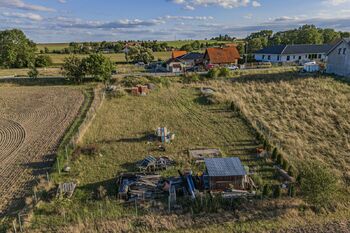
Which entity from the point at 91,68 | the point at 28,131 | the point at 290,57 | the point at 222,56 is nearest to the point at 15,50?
the point at 91,68

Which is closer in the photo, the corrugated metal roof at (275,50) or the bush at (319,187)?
the bush at (319,187)

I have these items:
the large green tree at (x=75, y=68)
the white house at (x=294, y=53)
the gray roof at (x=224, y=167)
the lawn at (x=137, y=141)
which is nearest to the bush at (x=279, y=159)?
the lawn at (x=137, y=141)

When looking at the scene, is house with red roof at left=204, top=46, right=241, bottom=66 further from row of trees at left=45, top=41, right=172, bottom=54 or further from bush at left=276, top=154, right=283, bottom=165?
row of trees at left=45, top=41, right=172, bottom=54

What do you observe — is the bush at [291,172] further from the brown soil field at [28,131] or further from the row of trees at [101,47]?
the row of trees at [101,47]

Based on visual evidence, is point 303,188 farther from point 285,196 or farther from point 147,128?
point 147,128

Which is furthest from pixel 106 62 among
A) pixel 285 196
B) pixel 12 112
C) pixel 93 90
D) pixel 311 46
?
pixel 311 46

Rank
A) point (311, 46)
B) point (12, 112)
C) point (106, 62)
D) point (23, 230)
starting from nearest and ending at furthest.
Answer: point (23, 230)
point (12, 112)
point (106, 62)
point (311, 46)
